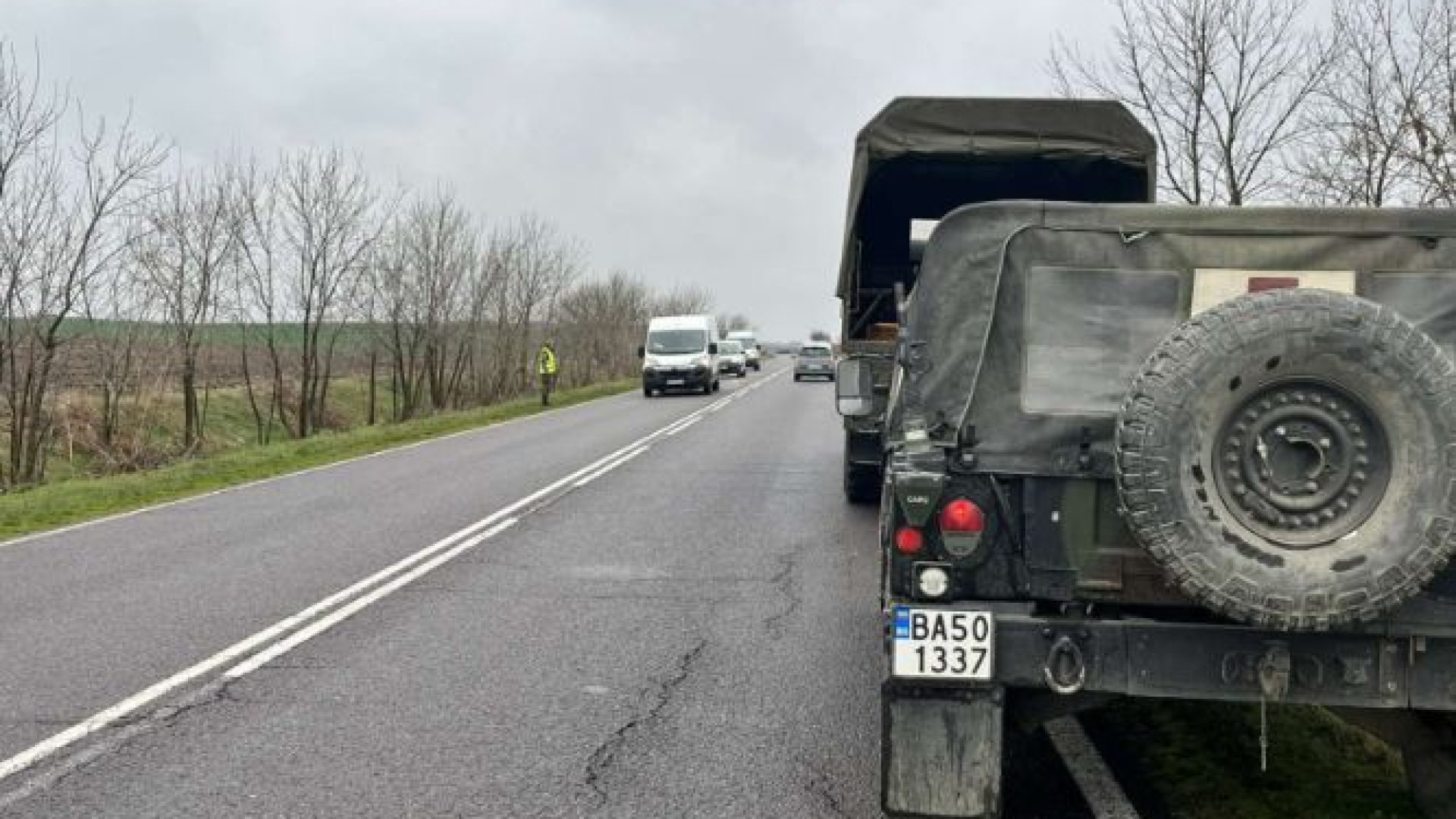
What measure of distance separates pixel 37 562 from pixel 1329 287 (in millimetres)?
9393

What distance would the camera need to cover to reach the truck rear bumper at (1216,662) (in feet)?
10.8

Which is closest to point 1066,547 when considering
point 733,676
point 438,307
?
point 733,676

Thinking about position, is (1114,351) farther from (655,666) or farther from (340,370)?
(340,370)

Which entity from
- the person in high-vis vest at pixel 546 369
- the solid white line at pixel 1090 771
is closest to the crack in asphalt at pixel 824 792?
the solid white line at pixel 1090 771

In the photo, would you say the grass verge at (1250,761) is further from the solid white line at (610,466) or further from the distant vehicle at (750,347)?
the distant vehicle at (750,347)

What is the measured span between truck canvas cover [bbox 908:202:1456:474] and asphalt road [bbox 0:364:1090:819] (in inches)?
56.0

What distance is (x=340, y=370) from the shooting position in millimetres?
47219

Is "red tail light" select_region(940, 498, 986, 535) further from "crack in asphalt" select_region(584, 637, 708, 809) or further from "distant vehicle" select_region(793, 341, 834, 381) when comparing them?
"distant vehicle" select_region(793, 341, 834, 381)

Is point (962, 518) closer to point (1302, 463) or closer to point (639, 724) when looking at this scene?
Answer: point (1302, 463)

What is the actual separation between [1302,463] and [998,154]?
679cm

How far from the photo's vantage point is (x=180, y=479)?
611 inches

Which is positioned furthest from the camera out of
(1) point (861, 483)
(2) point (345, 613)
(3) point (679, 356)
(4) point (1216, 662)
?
(3) point (679, 356)

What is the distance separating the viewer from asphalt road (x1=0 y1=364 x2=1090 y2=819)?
4.28 meters

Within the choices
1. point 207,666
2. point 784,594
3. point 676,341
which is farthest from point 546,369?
point 207,666
